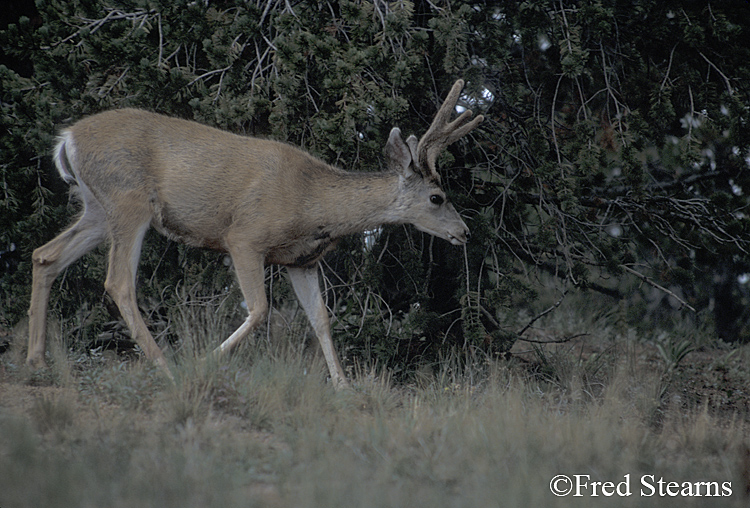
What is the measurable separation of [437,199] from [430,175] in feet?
0.73

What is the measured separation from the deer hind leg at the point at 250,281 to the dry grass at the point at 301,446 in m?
0.42

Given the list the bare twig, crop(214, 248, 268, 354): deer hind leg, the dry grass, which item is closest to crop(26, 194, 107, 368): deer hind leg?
the dry grass

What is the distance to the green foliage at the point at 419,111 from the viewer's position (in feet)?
20.5

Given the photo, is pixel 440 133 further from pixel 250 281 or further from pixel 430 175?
pixel 250 281

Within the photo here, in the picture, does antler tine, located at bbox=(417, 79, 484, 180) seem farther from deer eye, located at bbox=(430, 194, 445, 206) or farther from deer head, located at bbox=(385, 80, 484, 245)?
deer eye, located at bbox=(430, 194, 445, 206)

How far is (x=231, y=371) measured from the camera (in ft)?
17.1

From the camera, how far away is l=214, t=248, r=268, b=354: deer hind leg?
6105 mm

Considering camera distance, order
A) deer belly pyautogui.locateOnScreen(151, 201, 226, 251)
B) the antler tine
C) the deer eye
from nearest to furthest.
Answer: deer belly pyautogui.locateOnScreen(151, 201, 226, 251) < the antler tine < the deer eye

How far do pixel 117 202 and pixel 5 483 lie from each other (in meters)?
→ 3.28

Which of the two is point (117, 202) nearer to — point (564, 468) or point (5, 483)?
point (5, 483)

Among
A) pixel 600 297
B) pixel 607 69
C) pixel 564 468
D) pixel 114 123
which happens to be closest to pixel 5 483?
pixel 564 468

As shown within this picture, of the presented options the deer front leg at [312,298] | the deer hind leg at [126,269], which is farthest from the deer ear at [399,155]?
the deer hind leg at [126,269]

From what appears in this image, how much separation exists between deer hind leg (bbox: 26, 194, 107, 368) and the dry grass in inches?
12.4

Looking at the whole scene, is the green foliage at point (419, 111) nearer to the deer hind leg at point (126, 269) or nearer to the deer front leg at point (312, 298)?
the deer front leg at point (312, 298)
